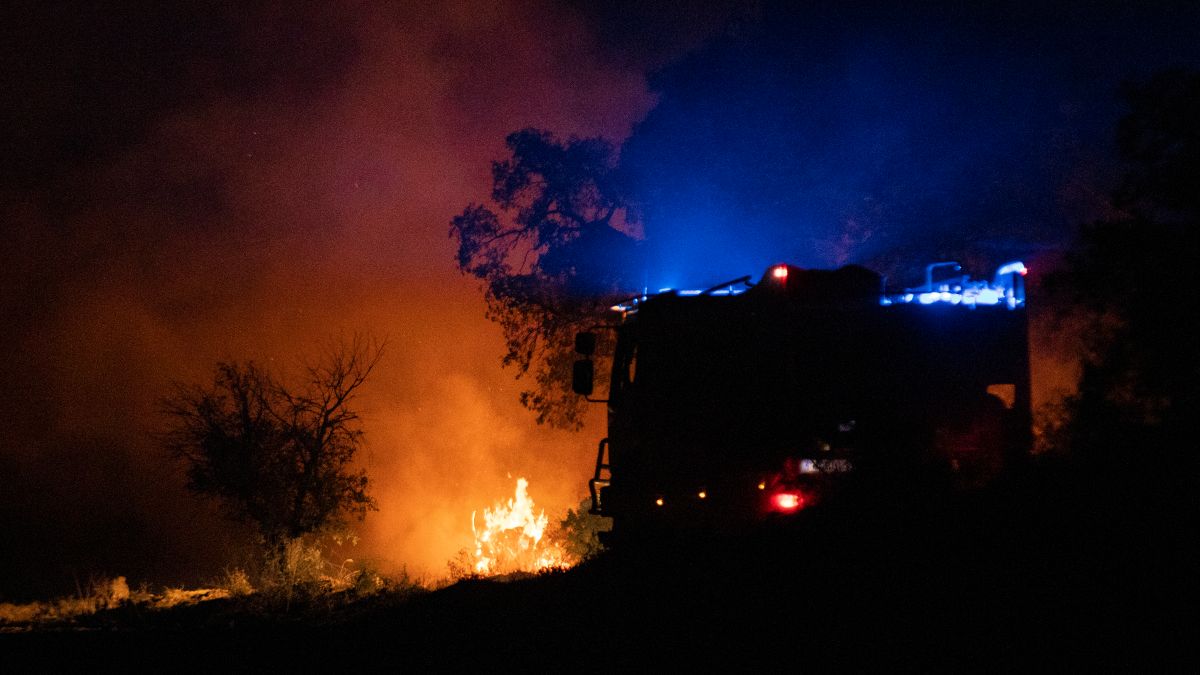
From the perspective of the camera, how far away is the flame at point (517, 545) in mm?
14516

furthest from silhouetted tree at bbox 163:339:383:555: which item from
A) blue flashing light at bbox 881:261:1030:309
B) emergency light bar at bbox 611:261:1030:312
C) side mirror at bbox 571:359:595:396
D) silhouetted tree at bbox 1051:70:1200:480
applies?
silhouetted tree at bbox 1051:70:1200:480

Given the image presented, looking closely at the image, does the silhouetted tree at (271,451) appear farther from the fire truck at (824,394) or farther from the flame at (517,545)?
the fire truck at (824,394)

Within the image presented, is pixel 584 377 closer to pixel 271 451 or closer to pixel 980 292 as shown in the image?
pixel 980 292

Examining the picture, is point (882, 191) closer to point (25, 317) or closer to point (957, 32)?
point (957, 32)

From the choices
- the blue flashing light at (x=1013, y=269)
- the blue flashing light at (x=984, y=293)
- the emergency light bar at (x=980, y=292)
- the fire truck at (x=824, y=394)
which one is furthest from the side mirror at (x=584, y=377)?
the blue flashing light at (x=1013, y=269)

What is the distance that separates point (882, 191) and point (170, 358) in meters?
19.1

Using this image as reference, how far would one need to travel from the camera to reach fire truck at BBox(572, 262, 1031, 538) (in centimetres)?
777

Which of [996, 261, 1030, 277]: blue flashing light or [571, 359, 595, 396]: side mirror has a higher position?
[996, 261, 1030, 277]: blue flashing light

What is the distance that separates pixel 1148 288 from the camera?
8.42 m

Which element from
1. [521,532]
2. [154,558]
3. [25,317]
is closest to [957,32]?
[521,532]

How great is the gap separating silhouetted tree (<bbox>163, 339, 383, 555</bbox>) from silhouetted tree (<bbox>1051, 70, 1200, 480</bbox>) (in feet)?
32.5

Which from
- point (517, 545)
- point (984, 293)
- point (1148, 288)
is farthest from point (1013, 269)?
point (517, 545)

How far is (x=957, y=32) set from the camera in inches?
701

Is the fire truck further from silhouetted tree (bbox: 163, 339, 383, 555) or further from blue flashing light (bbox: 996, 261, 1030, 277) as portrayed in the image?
silhouetted tree (bbox: 163, 339, 383, 555)
